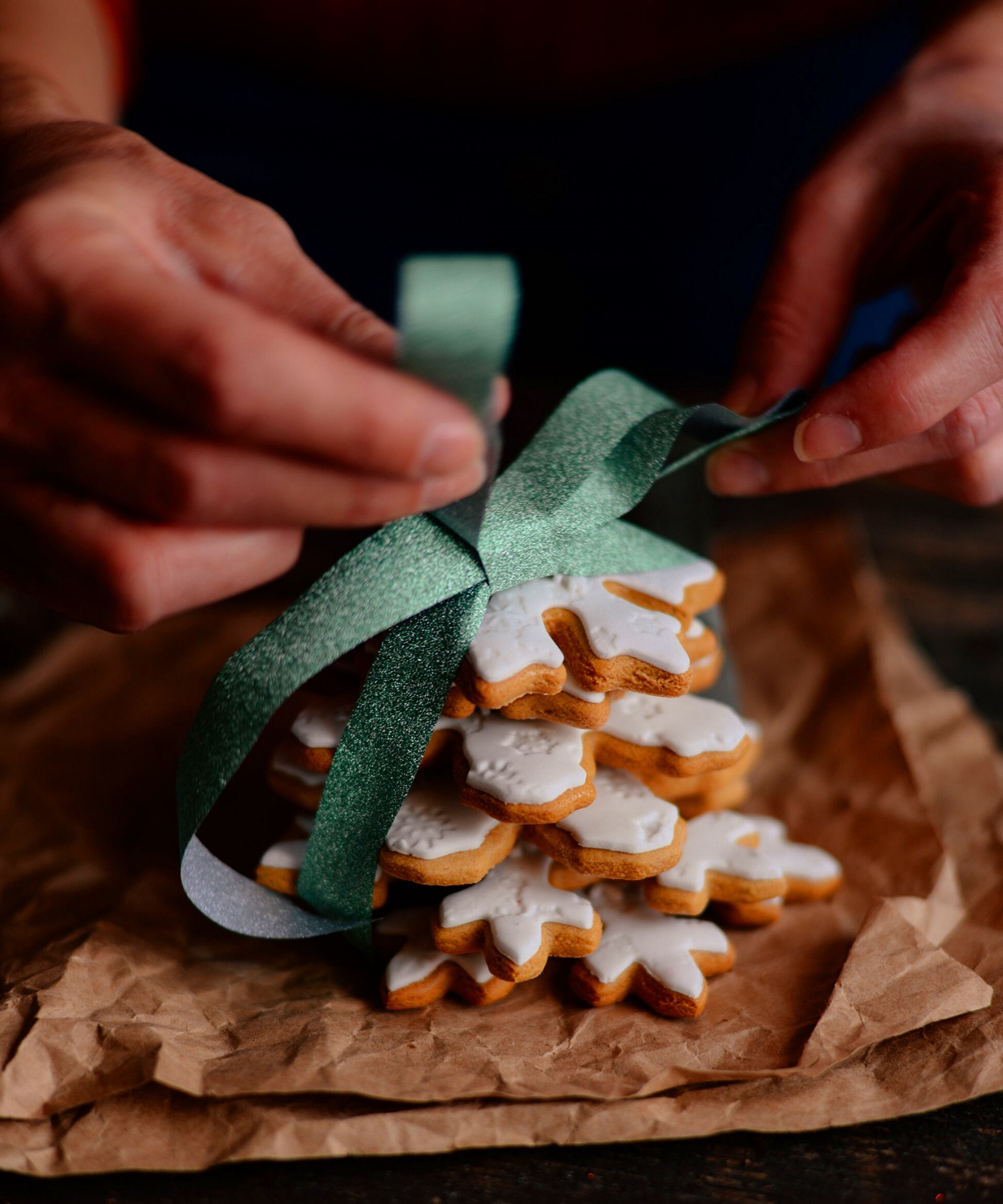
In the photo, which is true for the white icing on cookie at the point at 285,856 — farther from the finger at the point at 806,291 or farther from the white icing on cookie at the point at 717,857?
the finger at the point at 806,291

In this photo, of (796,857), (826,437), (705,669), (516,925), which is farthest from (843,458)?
(516,925)

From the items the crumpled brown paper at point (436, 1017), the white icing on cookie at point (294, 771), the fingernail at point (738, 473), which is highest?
the fingernail at point (738, 473)

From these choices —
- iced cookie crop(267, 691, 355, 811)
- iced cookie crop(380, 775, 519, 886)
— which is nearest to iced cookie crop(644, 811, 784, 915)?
iced cookie crop(380, 775, 519, 886)

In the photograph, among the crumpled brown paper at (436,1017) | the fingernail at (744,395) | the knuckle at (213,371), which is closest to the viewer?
the knuckle at (213,371)

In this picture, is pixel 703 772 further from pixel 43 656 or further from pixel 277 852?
pixel 43 656

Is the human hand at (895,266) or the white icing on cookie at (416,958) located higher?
the human hand at (895,266)

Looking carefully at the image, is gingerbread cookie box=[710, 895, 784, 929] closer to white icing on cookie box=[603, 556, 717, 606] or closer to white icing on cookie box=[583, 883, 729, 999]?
white icing on cookie box=[583, 883, 729, 999]

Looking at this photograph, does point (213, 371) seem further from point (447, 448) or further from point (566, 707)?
point (566, 707)

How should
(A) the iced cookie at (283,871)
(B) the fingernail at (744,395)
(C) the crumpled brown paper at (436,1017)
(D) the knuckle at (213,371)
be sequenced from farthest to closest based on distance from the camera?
(B) the fingernail at (744,395), (A) the iced cookie at (283,871), (C) the crumpled brown paper at (436,1017), (D) the knuckle at (213,371)

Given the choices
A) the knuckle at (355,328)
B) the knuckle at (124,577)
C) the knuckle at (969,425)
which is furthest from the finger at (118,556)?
the knuckle at (969,425)
